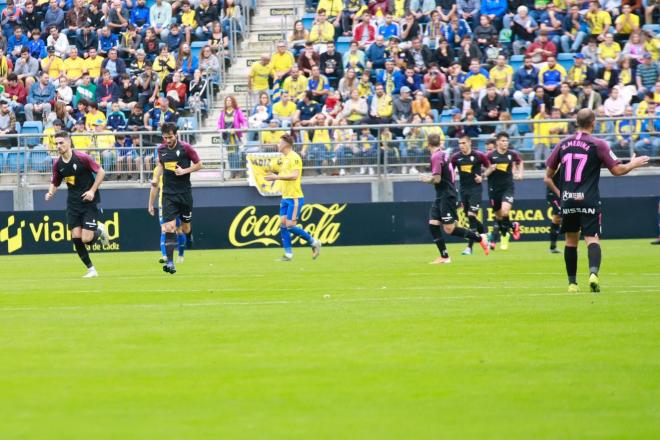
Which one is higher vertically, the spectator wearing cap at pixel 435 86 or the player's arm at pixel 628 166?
the spectator wearing cap at pixel 435 86

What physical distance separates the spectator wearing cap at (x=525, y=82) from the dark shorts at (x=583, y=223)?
1772 centimetres

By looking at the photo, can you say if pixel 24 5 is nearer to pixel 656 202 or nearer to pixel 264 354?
pixel 656 202

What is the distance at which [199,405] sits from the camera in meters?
8.08

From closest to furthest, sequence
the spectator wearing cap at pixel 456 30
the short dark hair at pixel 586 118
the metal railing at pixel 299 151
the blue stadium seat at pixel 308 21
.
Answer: the short dark hair at pixel 586 118
the metal railing at pixel 299 151
the spectator wearing cap at pixel 456 30
the blue stadium seat at pixel 308 21

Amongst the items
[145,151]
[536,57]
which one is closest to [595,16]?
[536,57]

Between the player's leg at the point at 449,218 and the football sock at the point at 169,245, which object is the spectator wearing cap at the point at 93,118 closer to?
the player's leg at the point at 449,218

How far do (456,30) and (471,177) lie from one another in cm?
864

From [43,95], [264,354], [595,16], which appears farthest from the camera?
[43,95]

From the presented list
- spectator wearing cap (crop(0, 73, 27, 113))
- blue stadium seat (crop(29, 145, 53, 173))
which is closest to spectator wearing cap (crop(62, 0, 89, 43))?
spectator wearing cap (crop(0, 73, 27, 113))

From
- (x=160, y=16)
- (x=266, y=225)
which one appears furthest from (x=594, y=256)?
(x=160, y=16)

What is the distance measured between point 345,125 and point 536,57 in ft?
17.2

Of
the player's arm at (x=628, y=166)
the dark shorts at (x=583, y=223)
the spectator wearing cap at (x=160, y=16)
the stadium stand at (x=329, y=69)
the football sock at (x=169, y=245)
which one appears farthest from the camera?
the spectator wearing cap at (x=160, y=16)

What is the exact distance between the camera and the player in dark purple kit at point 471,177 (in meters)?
26.2

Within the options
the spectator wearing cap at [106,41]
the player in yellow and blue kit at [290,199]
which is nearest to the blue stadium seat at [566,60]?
the player in yellow and blue kit at [290,199]
